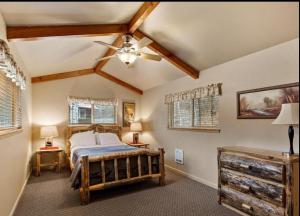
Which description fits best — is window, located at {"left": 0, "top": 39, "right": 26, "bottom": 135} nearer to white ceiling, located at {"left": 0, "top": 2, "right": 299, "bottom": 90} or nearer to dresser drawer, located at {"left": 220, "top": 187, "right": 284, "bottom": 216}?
white ceiling, located at {"left": 0, "top": 2, "right": 299, "bottom": 90}

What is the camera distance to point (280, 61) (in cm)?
237

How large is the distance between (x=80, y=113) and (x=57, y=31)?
3.19 meters

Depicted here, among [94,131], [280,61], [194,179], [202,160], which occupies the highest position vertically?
[280,61]

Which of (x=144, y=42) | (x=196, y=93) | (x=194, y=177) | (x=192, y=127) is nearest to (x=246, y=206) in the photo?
(x=194, y=177)

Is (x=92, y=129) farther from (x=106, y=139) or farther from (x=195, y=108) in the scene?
(x=195, y=108)

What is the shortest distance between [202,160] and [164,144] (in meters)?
1.38

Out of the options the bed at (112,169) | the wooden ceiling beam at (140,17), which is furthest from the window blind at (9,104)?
the wooden ceiling beam at (140,17)

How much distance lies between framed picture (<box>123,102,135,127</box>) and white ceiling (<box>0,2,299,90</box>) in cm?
180

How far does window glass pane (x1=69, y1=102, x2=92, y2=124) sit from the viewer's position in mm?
5387

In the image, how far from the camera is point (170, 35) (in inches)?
121

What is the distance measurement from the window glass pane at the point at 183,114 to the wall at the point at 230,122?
20cm

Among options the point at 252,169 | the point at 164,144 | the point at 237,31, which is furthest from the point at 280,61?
the point at 164,144

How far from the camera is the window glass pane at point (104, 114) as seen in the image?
5.71 metres

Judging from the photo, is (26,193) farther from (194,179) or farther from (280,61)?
(280,61)
